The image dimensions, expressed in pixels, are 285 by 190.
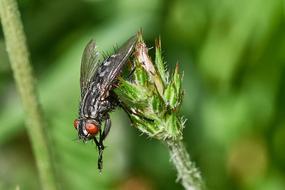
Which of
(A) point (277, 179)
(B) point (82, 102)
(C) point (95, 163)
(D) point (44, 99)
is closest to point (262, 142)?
(A) point (277, 179)

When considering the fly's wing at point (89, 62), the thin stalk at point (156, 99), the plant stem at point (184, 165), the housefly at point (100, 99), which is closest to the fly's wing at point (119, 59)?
the housefly at point (100, 99)

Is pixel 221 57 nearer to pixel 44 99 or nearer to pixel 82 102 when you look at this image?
pixel 44 99

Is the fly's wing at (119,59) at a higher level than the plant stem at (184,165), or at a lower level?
higher

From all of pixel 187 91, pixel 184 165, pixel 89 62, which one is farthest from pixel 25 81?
pixel 187 91

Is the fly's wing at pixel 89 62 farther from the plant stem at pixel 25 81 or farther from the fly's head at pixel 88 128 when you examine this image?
the plant stem at pixel 25 81

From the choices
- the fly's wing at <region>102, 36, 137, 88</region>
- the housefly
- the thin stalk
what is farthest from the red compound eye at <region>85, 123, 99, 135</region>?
the thin stalk

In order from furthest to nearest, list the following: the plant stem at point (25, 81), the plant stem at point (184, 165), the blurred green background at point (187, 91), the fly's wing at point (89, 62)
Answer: the blurred green background at point (187, 91) → the fly's wing at point (89, 62) → the plant stem at point (184, 165) → the plant stem at point (25, 81)

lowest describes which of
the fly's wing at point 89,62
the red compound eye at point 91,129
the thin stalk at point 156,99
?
the thin stalk at point 156,99
